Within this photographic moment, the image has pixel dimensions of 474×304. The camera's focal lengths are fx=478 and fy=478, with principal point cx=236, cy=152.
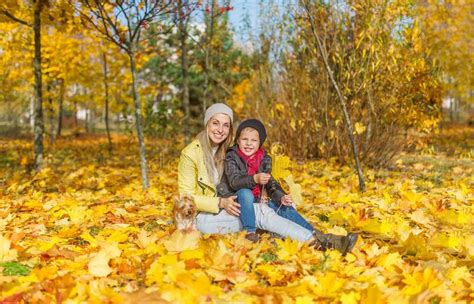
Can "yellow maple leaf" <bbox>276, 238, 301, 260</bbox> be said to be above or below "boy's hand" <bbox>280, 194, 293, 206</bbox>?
below

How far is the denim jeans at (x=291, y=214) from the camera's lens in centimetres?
327

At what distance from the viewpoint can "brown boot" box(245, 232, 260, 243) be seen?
3.08 m

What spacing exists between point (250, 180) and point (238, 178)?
0.34ft

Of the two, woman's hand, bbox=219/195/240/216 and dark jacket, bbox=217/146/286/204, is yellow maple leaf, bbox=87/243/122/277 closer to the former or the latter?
woman's hand, bbox=219/195/240/216

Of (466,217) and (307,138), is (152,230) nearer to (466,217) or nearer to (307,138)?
(466,217)

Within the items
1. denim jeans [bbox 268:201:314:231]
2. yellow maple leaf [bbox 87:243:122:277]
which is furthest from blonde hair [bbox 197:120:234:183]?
yellow maple leaf [bbox 87:243:122:277]

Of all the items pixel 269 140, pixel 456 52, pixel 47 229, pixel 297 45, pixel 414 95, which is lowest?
pixel 47 229

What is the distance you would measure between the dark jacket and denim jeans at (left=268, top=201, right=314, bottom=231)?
5 centimetres

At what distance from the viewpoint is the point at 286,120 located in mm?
8422

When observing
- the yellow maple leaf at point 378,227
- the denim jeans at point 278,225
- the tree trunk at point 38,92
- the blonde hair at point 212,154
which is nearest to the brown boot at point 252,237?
the denim jeans at point 278,225

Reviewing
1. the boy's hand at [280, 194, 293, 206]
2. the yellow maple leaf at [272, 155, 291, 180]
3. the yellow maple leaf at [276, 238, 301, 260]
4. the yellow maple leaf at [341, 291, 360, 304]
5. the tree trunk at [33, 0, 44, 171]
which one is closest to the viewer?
the yellow maple leaf at [341, 291, 360, 304]

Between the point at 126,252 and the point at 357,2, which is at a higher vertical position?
the point at 357,2

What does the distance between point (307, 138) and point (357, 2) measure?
2578 millimetres

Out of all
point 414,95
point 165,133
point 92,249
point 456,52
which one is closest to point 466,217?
point 92,249
